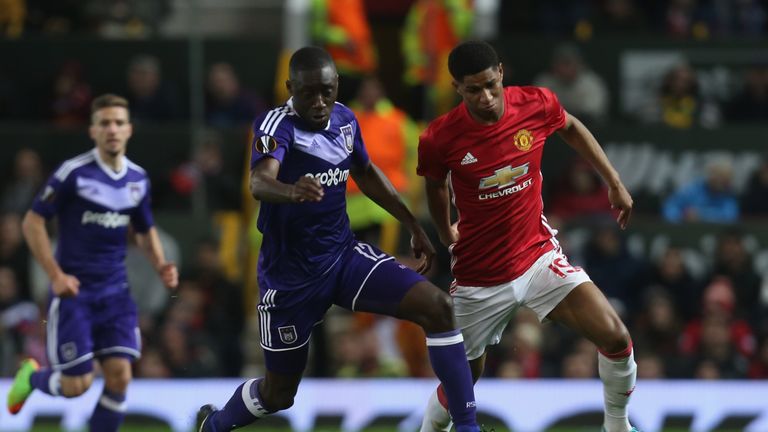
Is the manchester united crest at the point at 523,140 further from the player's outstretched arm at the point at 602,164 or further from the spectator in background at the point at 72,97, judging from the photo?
the spectator in background at the point at 72,97

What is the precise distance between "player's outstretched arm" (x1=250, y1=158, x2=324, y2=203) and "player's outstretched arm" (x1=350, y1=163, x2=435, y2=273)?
2.54 feet

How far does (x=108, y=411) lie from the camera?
31.7 feet

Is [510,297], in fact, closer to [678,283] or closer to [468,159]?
[468,159]

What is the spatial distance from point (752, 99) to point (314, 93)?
890 cm

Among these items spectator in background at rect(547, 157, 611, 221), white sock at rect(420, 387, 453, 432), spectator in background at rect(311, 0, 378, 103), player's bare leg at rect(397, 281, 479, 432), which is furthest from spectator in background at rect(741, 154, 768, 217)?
player's bare leg at rect(397, 281, 479, 432)

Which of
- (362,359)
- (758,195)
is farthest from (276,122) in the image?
(758,195)

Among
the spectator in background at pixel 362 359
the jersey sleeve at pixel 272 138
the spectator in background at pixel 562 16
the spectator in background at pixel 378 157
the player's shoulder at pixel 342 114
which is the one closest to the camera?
the jersey sleeve at pixel 272 138

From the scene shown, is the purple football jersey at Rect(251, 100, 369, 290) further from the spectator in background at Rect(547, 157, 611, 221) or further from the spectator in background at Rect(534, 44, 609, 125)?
the spectator in background at Rect(534, 44, 609, 125)

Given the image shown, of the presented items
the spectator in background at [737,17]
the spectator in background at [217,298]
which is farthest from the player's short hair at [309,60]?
the spectator in background at [737,17]

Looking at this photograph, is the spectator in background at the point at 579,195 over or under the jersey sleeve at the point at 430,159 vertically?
under

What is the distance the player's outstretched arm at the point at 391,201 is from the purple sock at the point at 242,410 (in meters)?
1.17

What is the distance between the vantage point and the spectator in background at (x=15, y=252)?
13492mm

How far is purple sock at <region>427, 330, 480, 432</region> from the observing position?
7.39 meters

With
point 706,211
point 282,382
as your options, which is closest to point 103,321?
point 282,382
